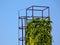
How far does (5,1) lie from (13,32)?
26.8 inches

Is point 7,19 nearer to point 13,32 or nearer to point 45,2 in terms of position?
point 13,32

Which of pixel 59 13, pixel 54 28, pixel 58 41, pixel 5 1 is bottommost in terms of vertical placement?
pixel 58 41

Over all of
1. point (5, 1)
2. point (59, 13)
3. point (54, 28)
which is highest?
point (5, 1)

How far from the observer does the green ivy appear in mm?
2850

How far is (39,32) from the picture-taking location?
2861 mm

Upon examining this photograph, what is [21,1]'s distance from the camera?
3.93 meters

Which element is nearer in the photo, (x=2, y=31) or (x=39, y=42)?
(x=39, y=42)

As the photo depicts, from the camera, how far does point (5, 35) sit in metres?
3.85

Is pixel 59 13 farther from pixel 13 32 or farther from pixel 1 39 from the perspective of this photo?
pixel 1 39

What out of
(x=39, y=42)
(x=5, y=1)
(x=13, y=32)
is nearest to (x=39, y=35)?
(x=39, y=42)

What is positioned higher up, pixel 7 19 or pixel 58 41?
pixel 7 19

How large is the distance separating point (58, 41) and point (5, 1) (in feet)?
4.68

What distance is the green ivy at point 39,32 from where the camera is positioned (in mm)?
2850

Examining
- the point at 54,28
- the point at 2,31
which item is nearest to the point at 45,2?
the point at 54,28
